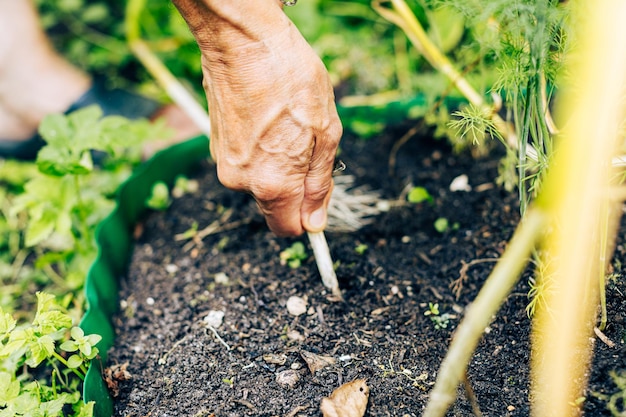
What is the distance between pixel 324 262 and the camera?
4.00 ft

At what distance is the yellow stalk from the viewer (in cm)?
82

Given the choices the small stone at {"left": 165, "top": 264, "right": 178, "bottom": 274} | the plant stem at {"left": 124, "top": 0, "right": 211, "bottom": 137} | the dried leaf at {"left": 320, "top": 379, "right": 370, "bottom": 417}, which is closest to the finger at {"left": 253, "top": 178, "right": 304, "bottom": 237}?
the dried leaf at {"left": 320, "top": 379, "right": 370, "bottom": 417}

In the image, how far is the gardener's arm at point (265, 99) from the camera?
3.13ft

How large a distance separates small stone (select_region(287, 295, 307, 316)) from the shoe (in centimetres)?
115

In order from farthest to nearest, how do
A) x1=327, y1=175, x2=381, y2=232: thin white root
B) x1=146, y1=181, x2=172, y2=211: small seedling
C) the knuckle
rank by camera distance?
x1=146, y1=181, x2=172, y2=211: small seedling < x1=327, y1=175, x2=381, y2=232: thin white root < the knuckle

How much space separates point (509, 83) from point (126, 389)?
3.23 ft

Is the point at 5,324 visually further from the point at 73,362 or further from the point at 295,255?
the point at 295,255

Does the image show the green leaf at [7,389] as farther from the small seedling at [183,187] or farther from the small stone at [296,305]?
the small seedling at [183,187]

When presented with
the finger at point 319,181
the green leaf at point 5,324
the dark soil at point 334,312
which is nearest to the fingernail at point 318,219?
the finger at point 319,181

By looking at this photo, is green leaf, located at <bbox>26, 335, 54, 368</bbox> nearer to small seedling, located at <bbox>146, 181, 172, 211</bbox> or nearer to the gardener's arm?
the gardener's arm

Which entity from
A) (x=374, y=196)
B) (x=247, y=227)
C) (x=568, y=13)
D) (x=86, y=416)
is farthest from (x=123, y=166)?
(x=568, y=13)

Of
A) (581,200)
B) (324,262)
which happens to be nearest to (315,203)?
(324,262)

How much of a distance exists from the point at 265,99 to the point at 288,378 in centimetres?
54

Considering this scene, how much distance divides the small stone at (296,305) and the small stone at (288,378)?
153mm
